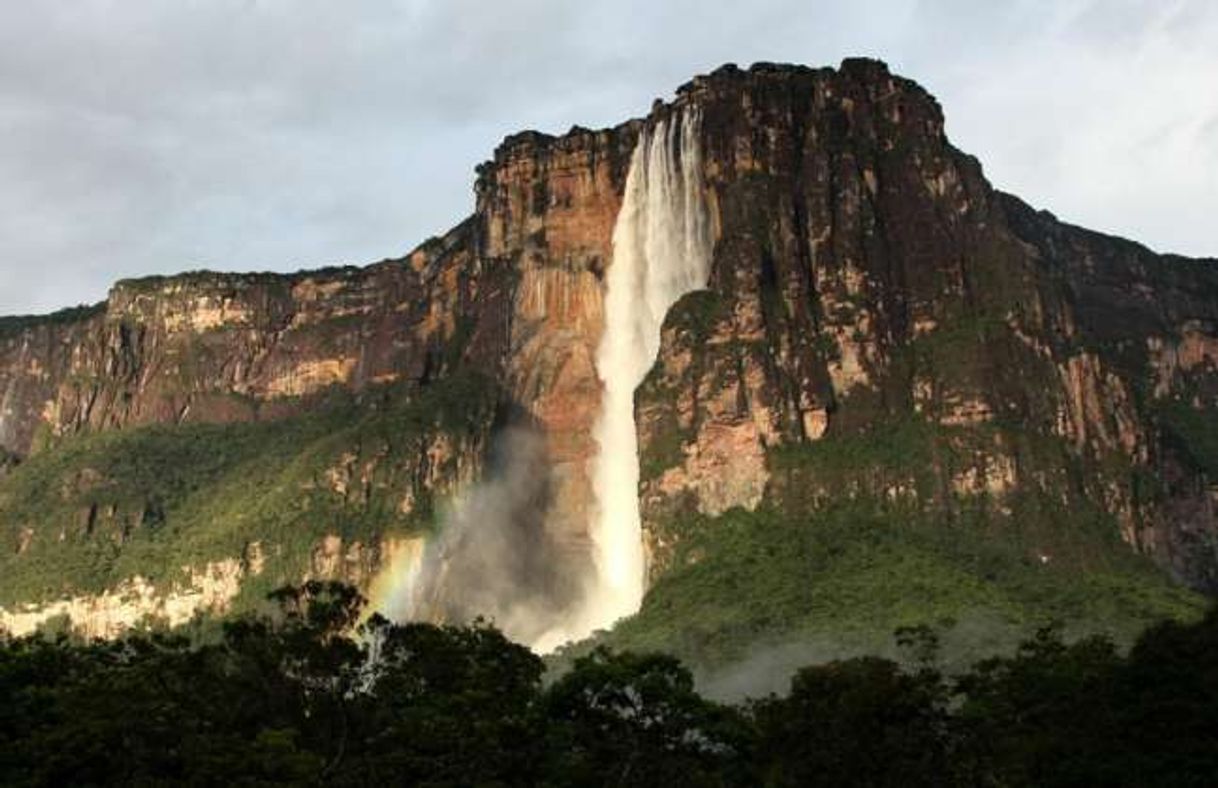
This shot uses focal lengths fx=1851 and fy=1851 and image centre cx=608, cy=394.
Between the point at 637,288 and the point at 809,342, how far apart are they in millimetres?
16630

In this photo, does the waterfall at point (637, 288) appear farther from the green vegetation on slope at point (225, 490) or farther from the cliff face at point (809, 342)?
the green vegetation on slope at point (225, 490)

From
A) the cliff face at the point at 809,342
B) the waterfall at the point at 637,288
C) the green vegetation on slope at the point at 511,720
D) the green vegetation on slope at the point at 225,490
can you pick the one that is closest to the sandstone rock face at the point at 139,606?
the green vegetation on slope at the point at 225,490

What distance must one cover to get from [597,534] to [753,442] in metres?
16.4

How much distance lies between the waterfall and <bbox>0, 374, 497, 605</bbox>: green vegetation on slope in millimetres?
9355

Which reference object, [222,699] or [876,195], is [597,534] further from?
[222,699]

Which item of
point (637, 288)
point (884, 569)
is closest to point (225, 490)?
point (637, 288)

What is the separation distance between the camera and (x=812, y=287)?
389ft

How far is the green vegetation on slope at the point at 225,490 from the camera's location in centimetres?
12975

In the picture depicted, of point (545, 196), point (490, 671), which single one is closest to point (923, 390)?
point (545, 196)

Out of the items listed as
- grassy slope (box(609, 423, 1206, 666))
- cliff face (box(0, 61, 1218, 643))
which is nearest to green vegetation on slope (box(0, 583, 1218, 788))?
grassy slope (box(609, 423, 1206, 666))

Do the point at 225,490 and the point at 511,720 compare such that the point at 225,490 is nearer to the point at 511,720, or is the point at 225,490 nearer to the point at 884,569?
the point at 884,569

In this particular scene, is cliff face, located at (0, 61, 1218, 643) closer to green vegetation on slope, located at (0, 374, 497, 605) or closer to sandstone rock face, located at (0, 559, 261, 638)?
green vegetation on slope, located at (0, 374, 497, 605)

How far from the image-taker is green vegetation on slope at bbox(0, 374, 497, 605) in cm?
12975

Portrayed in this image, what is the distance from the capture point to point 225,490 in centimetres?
14538
